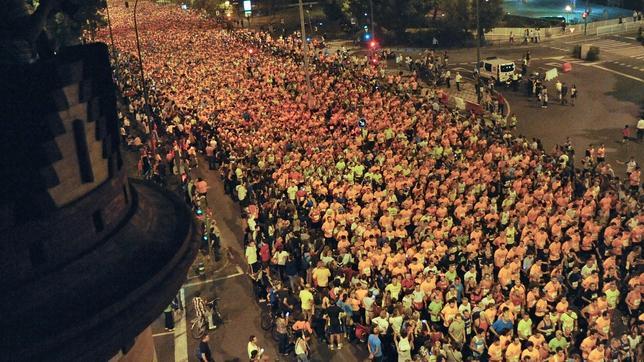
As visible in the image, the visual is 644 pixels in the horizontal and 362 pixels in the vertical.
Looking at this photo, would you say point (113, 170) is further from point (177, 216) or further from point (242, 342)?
point (242, 342)

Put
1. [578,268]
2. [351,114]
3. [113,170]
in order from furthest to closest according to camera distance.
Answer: [351,114]
[578,268]
[113,170]

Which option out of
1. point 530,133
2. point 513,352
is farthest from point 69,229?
point 530,133

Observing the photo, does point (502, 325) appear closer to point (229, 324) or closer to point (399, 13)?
Answer: point (229, 324)

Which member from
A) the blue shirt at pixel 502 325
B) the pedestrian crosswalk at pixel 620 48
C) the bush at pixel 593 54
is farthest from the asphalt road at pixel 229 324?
the pedestrian crosswalk at pixel 620 48

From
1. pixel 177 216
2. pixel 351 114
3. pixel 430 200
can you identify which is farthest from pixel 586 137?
pixel 177 216

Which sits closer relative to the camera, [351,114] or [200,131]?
[351,114]

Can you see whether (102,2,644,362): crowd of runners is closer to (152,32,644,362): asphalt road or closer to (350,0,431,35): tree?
(152,32,644,362): asphalt road

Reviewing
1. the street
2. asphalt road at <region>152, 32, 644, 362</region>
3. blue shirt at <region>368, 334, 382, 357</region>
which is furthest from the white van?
blue shirt at <region>368, 334, 382, 357</region>
